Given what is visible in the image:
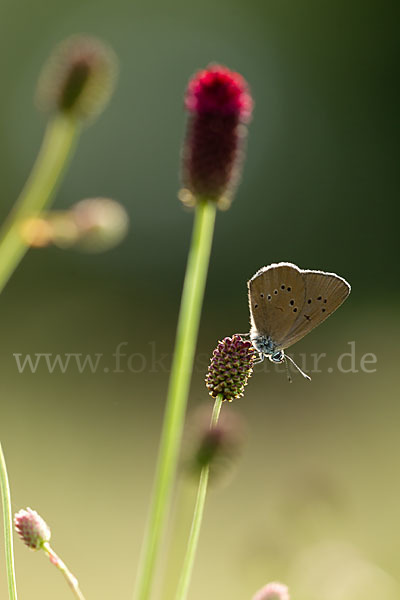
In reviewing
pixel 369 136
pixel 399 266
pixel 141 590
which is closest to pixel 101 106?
pixel 141 590

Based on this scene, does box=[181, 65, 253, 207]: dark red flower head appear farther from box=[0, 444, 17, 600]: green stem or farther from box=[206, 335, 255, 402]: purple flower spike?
box=[0, 444, 17, 600]: green stem

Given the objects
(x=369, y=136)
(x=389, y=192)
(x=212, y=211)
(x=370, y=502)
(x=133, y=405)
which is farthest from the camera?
(x=369, y=136)

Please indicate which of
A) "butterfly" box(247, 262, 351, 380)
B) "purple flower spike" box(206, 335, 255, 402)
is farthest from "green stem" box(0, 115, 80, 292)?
"butterfly" box(247, 262, 351, 380)

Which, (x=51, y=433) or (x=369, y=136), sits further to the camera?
(x=369, y=136)

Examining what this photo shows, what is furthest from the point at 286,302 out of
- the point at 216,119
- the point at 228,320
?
the point at 228,320

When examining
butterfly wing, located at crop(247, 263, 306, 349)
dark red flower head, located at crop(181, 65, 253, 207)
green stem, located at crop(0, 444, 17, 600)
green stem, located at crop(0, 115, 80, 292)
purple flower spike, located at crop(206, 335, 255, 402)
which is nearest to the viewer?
green stem, located at crop(0, 444, 17, 600)

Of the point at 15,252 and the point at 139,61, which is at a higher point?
the point at 139,61

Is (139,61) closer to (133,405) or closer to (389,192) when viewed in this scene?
(389,192)
